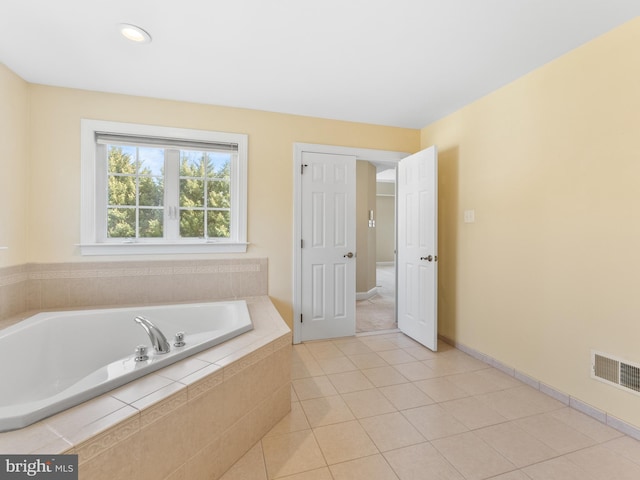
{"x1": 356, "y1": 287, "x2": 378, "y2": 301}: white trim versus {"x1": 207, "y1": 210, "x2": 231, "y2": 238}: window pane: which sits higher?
{"x1": 207, "y1": 210, "x2": 231, "y2": 238}: window pane

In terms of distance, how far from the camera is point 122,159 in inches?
109

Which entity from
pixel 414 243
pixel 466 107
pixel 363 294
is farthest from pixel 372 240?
pixel 466 107

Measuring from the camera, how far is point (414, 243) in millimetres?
3230

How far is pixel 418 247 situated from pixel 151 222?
102 inches

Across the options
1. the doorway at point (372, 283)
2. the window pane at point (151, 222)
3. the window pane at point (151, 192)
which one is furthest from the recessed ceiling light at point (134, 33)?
the doorway at point (372, 283)

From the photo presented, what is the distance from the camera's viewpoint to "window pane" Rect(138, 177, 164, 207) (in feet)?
9.27

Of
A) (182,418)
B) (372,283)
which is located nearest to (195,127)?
(182,418)

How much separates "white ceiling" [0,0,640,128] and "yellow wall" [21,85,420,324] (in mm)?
144

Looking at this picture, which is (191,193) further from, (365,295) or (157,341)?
(365,295)

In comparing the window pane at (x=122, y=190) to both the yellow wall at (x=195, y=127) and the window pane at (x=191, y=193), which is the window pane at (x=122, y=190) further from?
the window pane at (x=191, y=193)

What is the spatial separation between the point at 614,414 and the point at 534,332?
0.60 metres

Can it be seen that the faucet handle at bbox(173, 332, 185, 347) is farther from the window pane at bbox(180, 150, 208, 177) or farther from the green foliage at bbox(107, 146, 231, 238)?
the window pane at bbox(180, 150, 208, 177)

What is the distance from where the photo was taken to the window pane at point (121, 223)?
9.05 ft
